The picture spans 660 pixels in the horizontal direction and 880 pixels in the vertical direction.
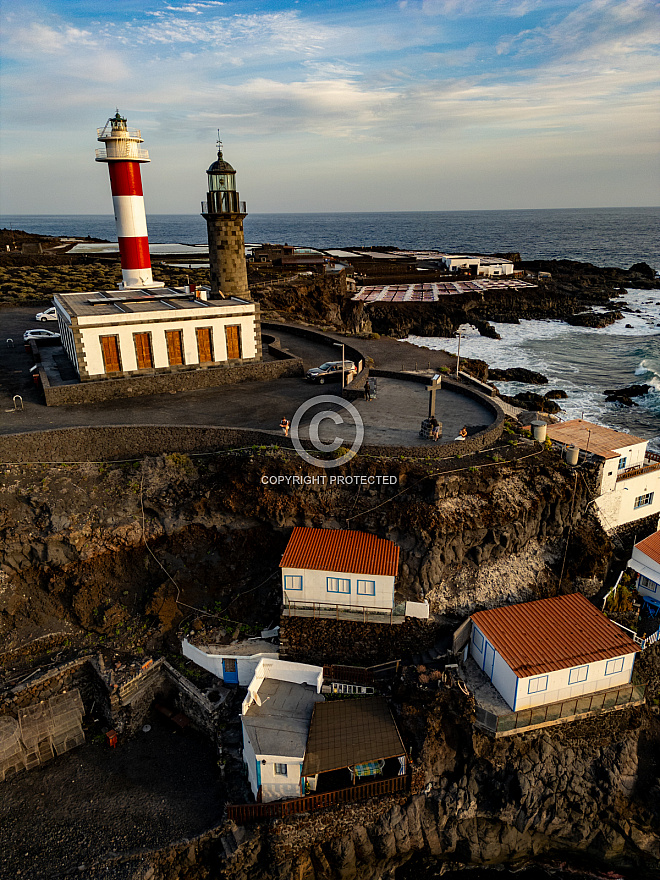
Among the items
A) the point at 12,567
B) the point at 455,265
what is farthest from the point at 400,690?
the point at 455,265

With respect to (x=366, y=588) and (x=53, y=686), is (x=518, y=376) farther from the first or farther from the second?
(x=53, y=686)

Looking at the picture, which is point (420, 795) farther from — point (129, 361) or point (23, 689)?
point (129, 361)

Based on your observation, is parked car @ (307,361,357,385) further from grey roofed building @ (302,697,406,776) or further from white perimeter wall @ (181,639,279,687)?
grey roofed building @ (302,697,406,776)

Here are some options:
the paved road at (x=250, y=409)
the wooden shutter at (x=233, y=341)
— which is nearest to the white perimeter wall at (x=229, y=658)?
the paved road at (x=250, y=409)

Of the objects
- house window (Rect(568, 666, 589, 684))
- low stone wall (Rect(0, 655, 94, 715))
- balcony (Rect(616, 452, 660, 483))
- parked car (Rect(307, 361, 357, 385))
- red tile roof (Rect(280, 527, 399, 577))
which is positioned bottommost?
low stone wall (Rect(0, 655, 94, 715))

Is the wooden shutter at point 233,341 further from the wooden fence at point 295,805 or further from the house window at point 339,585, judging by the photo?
the wooden fence at point 295,805

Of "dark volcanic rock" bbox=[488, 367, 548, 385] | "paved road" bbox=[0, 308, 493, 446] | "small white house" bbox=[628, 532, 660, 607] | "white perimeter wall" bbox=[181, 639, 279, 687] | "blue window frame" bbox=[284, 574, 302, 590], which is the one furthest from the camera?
"dark volcanic rock" bbox=[488, 367, 548, 385]

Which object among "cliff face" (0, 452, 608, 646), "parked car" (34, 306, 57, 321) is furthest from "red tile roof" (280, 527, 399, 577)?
"parked car" (34, 306, 57, 321)
